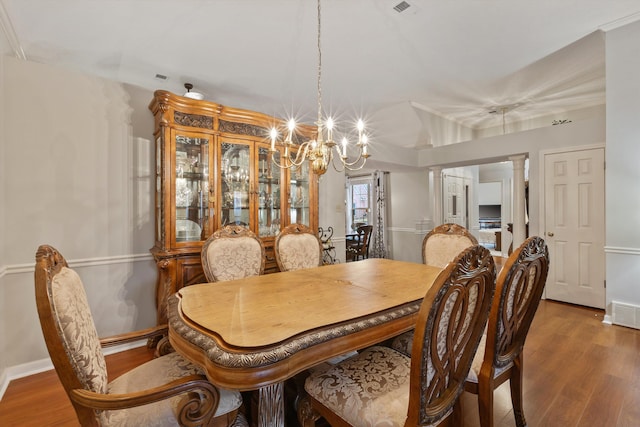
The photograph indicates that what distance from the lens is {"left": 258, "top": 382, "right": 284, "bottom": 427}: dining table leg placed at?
1.24 meters

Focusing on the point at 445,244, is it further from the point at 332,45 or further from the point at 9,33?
the point at 9,33

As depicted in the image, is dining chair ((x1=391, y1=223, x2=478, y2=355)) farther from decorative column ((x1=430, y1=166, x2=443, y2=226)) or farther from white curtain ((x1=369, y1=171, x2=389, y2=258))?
white curtain ((x1=369, y1=171, x2=389, y2=258))

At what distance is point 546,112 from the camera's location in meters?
5.31

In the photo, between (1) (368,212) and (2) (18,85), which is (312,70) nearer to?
(2) (18,85)

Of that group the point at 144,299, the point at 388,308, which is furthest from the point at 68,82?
the point at 388,308

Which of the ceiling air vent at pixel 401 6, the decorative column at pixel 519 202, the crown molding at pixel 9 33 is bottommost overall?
the decorative column at pixel 519 202

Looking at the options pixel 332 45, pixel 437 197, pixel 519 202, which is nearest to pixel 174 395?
pixel 332 45

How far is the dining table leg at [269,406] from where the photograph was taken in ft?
4.06

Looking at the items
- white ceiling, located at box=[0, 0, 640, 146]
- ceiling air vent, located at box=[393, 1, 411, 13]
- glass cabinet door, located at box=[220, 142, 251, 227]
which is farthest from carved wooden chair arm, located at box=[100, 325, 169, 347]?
ceiling air vent, located at box=[393, 1, 411, 13]

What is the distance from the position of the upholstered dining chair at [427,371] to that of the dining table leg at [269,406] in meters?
0.14

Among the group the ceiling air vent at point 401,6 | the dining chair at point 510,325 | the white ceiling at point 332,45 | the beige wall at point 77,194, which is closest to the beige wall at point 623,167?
the white ceiling at point 332,45

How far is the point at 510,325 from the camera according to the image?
55.7 inches

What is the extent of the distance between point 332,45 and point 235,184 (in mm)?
1636

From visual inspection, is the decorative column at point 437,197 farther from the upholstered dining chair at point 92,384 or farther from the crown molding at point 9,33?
the crown molding at point 9,33
